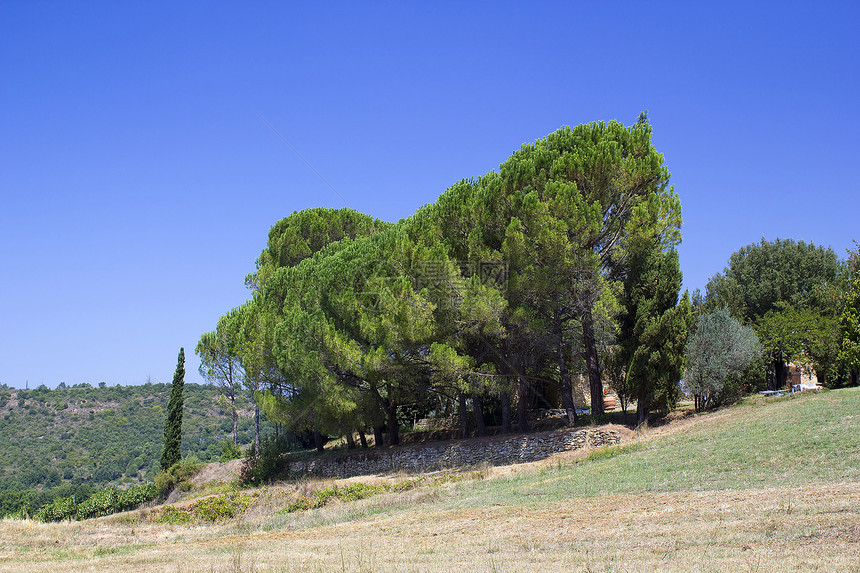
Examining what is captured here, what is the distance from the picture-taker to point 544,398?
108ft

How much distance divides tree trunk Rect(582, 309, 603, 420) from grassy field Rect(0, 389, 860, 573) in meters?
4.25

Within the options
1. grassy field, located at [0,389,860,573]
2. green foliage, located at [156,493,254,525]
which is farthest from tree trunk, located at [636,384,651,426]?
green foliage, located at [156,493,254,525]

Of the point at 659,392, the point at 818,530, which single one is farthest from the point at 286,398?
the point at 818,530

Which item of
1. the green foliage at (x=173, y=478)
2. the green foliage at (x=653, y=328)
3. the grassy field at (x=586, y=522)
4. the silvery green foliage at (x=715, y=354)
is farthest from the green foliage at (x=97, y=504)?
the silvery green foliage at (x=715, y=354)

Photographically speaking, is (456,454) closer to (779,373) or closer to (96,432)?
(779,373)

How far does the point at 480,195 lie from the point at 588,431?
936 centimetres

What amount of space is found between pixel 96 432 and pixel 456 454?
5390 cm

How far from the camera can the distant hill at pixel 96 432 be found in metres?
56.9

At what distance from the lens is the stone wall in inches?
902

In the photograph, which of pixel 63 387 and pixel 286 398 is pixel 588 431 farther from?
pixel 63 387

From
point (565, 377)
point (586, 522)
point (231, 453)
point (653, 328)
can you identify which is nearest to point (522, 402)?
point (565, 377)

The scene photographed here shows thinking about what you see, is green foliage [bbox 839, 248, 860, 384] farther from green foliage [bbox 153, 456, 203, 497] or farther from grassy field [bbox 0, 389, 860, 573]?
green foliage [bbox 153, 456, 203, 497]

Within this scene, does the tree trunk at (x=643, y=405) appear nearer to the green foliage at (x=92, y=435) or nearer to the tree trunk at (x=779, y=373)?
the tree trunk at (x=779, y=373)

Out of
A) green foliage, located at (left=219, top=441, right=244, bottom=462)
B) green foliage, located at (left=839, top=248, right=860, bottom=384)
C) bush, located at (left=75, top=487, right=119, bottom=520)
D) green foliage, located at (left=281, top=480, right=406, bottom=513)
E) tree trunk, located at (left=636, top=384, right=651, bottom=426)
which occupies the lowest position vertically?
bush, located at (left=75, top=487, right=119, bottom=520)
